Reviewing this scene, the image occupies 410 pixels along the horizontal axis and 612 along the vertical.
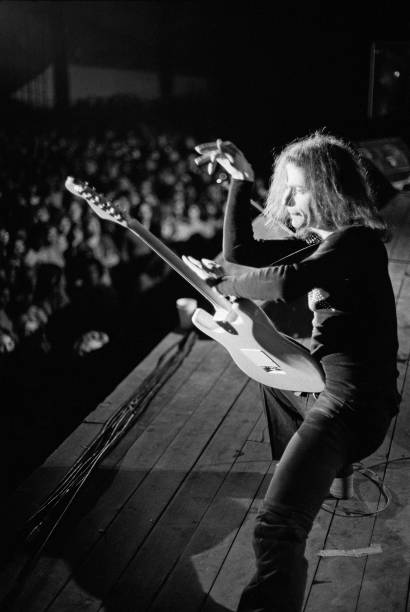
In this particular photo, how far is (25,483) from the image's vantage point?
278 cm

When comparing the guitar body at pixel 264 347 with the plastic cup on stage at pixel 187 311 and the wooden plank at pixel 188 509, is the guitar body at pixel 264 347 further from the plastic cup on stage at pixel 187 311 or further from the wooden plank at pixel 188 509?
the plastic cup on stage at pixel 187 311

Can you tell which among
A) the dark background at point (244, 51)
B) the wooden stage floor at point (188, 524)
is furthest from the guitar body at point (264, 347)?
the dark background at point (244, 51)

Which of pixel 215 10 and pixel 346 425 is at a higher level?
pixel 215 10

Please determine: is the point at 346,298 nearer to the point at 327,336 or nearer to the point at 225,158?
the point at 327,336

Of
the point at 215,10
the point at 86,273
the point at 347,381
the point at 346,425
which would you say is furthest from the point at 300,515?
the point at 215,10

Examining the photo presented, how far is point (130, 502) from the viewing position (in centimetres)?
260

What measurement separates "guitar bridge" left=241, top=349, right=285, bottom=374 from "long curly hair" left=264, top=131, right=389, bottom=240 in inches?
18.8

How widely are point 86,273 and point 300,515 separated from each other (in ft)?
15.0

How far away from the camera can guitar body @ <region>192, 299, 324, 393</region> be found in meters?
2.05

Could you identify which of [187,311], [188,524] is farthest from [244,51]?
[188,524]

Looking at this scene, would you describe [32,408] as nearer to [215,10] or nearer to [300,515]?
[300,515]

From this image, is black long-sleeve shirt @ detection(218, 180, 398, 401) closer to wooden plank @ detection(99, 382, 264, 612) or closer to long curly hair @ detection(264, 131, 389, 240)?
long curly hair @ detection(264, 131, 389, 240)

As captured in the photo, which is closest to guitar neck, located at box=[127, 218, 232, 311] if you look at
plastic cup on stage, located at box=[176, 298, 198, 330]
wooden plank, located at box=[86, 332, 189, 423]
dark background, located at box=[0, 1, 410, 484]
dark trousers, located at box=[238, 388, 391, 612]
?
dark trousers, located at box=[238, 388, 391, 612]

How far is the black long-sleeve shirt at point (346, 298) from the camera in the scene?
1.80 metres
